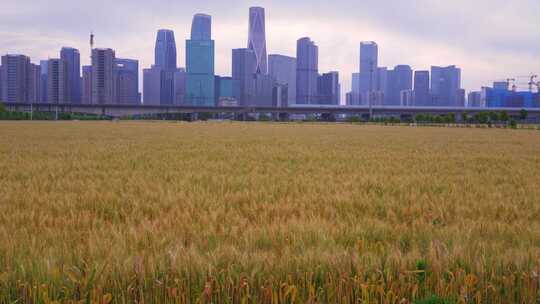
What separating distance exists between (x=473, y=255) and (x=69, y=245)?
3.99 meters

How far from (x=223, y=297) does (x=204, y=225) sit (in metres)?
2.33

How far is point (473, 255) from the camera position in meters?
4.18

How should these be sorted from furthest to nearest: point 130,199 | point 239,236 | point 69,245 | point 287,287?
point 130,199 → point 239,236 → point 69,245 → point 287,287

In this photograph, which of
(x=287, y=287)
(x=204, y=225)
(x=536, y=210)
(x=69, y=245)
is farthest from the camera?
A: (x=536, y=210)

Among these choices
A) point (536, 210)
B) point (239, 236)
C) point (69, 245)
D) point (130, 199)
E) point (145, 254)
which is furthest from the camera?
point (130, 199)

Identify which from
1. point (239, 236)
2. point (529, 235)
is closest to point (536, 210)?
point (529, 235)

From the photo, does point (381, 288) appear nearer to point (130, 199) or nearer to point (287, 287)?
point (287, 287)

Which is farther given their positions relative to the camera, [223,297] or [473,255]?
[473,255]

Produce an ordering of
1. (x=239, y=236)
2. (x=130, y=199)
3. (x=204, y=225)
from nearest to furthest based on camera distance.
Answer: (x=239, y=236) < (x=204, y=225) < (x=130, y=199)

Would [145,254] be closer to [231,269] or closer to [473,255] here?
[231,269]

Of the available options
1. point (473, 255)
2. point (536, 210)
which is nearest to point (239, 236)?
point (473, 255)

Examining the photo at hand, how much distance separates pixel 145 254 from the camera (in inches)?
164

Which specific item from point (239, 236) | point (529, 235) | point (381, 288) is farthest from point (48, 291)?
point (529, 235)

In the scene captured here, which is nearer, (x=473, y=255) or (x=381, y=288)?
(x=381, y=288)
